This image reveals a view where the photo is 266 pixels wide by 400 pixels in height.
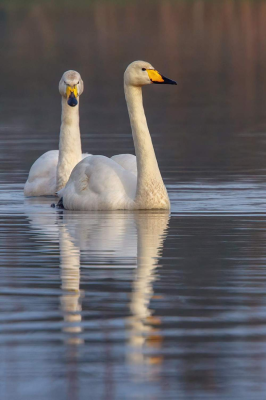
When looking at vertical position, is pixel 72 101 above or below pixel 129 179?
above

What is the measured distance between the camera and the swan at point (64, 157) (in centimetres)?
1473

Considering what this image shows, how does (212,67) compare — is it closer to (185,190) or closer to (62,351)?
(185,190)

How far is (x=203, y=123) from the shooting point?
81.1 ft

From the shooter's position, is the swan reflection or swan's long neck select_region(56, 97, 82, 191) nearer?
the swan reflection

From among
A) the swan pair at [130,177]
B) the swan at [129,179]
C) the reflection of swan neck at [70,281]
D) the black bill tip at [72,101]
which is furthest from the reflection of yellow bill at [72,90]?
the reflection of swan neck at [70,281]

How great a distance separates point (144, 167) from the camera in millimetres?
12477

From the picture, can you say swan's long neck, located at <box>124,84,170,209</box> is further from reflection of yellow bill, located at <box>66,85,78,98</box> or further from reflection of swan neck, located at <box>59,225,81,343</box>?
reflection of yellow bill, located at <box>66,85,78,98</box>

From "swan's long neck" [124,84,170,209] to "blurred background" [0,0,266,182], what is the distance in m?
2.37

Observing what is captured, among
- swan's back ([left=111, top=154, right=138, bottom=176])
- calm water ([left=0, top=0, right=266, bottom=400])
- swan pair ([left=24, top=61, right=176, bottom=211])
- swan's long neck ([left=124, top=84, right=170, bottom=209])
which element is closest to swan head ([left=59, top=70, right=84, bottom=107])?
swan's back ([left=111, top=154, right=138, bottom=176])

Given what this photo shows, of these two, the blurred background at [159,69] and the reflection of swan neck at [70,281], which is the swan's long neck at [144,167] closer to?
the reflection of swan neck at [70,281]

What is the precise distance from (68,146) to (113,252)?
5.61 m

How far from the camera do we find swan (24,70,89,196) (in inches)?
580

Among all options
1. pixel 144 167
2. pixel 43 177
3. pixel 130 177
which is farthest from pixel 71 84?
pixel 144 167

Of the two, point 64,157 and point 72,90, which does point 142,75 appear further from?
point 64,157
